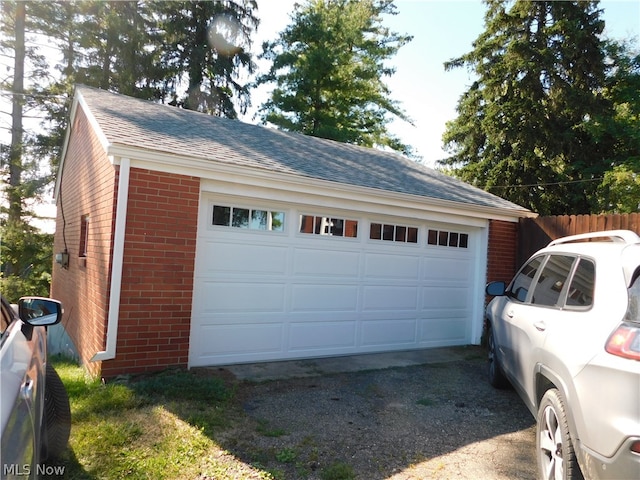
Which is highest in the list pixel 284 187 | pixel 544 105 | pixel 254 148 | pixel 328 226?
pixel 544 105

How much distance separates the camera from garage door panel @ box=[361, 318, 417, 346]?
7.24m

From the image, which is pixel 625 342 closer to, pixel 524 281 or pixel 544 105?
pixel 524 281

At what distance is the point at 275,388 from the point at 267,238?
2.07 meters

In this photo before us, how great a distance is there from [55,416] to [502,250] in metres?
7.65

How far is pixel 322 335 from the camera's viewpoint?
6.80 metres

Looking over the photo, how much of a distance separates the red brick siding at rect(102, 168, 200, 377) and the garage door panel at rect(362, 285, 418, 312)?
9.73ft

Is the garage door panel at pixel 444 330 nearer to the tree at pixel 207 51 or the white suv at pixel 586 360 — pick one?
the white suv at pixel 586 360

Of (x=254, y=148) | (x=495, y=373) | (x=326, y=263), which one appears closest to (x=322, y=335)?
(x=326, y=263)

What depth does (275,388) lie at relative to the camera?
5.21 meters

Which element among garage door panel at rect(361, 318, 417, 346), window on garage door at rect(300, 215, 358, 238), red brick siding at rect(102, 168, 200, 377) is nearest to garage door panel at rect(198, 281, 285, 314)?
red brick siding at rect(102, 168, 200, 377)

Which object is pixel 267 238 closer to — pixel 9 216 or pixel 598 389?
pixel 598 389

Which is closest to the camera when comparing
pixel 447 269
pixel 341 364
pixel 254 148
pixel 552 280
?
pixel 552 280

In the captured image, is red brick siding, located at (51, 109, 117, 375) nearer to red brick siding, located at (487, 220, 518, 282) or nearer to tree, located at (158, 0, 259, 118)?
red brick siding, located at (487, 220, 518, 282)

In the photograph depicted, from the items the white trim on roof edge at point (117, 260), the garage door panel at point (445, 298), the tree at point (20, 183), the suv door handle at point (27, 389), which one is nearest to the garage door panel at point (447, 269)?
the garage door panel at point (445, 298)
